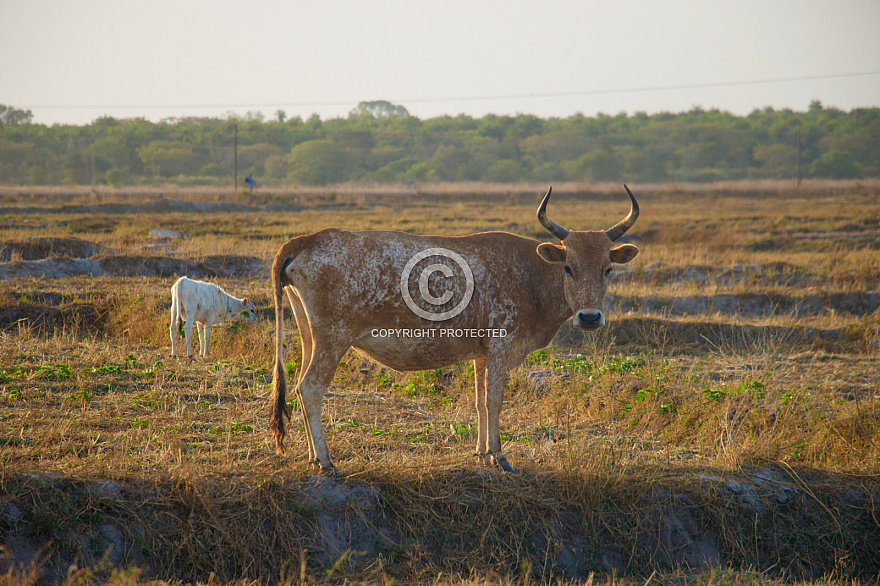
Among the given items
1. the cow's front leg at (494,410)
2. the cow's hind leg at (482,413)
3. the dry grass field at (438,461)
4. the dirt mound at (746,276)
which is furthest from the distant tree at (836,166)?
the cow's front leg at (494,410)

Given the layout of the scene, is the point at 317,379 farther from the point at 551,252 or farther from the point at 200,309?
the point at 200,309

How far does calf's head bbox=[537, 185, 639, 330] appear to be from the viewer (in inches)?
203

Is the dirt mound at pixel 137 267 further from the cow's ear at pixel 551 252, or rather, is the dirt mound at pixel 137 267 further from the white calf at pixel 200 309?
the cow's ear at pixel 551 252

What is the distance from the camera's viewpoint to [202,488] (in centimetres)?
463

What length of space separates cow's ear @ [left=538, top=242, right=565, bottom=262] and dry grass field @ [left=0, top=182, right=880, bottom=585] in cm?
162

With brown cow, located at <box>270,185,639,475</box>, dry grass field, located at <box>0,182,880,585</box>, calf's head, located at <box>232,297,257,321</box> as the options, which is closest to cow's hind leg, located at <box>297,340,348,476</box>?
brown cow, located at <box>270,185,639,475</box>

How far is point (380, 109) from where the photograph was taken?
112312mm

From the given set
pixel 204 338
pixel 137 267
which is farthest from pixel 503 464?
pixel 137 267

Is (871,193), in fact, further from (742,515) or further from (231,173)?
(231,173)

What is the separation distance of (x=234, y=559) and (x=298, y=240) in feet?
7.43

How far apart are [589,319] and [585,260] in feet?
1.83

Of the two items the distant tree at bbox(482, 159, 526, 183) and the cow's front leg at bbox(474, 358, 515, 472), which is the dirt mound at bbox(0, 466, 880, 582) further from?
the distant tree at bbox(482, 159, 526, 183)

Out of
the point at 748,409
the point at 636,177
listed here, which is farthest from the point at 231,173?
the point at 748,409

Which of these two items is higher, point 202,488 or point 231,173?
point 231,173
